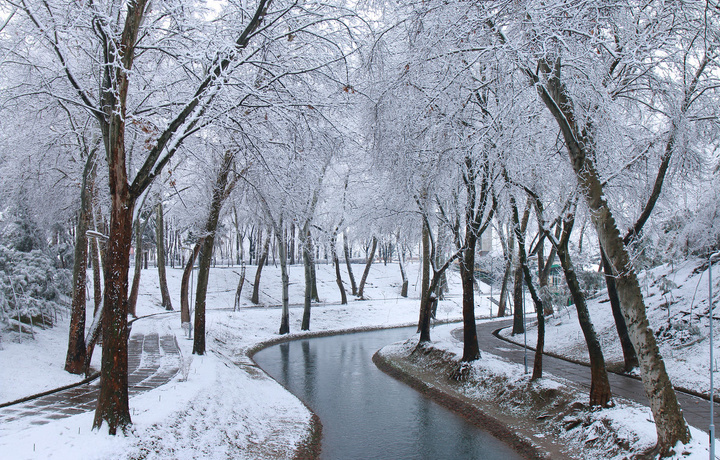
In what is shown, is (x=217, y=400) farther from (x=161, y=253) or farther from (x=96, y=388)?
(x=161, y=253)

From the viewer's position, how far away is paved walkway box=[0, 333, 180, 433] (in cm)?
729

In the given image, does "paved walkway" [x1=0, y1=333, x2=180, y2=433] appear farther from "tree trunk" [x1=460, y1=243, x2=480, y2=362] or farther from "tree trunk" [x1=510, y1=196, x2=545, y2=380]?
"tree trunk" [x1=510, y1=196, x2=545, y2=380]

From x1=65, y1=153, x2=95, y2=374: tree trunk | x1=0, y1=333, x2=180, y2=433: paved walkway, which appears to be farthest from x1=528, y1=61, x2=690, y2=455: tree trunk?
x1=65, y1=153, x2=95, y2=374: tree trunk

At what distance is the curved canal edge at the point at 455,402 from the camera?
26.3ft

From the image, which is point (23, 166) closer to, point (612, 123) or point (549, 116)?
point (549, 116)

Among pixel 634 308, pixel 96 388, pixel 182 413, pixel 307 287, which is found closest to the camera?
pixel 634 308

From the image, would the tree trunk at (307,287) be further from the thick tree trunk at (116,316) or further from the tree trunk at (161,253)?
the thick tree trunk at (116,316)

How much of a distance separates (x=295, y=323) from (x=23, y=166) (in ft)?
48.1

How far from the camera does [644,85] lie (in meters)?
9.16

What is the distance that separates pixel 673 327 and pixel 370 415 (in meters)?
8.87

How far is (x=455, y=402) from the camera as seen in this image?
10.7m

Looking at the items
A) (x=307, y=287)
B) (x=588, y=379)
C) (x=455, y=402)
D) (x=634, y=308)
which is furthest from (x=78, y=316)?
(x=307, y=287)

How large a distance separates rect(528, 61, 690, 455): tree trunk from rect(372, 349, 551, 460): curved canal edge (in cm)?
206

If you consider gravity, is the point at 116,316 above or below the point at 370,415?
above
